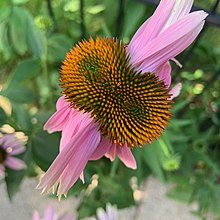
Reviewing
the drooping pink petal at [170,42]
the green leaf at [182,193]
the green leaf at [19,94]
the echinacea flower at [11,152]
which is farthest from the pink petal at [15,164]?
the green leaf at [182,193]

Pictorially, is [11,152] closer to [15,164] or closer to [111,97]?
[15,164]

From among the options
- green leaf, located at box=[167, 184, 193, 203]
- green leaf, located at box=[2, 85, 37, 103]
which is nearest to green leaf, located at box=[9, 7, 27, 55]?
green leaf, located at box=[2, 85, 37, 103]

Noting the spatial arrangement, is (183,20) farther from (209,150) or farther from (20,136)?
(209,150)

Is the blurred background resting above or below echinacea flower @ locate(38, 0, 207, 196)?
below

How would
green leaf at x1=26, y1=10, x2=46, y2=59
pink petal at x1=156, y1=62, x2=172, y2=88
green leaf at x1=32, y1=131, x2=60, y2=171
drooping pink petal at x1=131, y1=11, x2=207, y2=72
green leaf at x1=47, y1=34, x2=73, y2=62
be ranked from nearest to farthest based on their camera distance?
drooping pink petal at x1=131, y1=11, x2=207, y2=72
pink petal at x1=156, y1=62, x2=172, y2=88
green leaf at x1=32, y1=131, x2=60, y2=171
green leaf at x1=26, y1=10, x2=46, y2=59
green leaf at x1=47, y1=34, x2=73, y2=62

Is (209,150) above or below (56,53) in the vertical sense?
below

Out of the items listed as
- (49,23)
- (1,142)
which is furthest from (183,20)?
(49,23)

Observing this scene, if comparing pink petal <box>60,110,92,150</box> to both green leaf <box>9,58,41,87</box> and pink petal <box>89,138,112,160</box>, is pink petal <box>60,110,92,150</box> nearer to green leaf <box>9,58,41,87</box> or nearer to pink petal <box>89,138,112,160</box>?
pink petal <box>89,138,112,160</box>

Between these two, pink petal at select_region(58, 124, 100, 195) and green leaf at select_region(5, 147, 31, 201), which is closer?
pink petal at select_region(58, 124, 100, 195)
